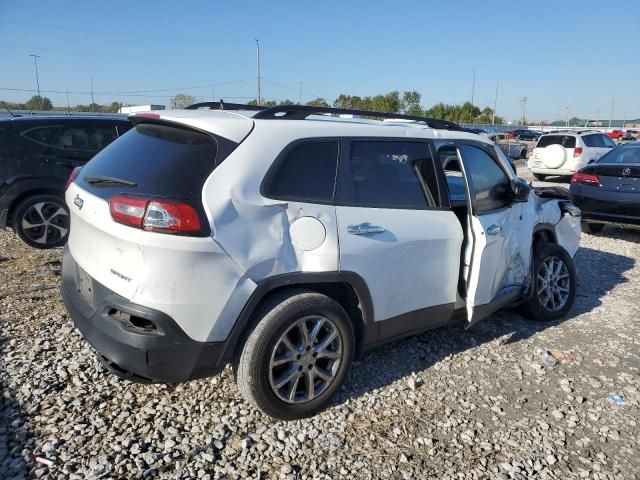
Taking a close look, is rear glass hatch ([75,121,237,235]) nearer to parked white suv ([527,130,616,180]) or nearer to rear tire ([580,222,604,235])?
rear tire ([580,222,604,235])

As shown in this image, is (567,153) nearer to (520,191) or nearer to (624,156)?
(624,156)

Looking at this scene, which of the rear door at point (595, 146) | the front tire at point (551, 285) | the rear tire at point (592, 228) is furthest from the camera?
the rear door at point (595, 146)

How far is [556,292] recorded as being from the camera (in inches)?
185

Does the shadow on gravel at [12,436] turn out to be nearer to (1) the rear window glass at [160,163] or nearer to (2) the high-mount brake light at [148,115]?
(1) the rear window glass at [160,163]

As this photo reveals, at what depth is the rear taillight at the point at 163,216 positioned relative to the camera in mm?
2398

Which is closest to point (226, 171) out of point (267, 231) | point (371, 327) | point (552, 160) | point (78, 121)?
point (267, 231)

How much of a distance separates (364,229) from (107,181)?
1.51 meters

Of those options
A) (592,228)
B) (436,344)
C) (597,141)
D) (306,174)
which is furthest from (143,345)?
(597,141)

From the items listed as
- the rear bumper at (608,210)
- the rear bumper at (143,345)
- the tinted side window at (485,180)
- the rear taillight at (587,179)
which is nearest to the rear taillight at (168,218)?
the rear bumper at (143,345)

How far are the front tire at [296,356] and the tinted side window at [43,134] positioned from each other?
522cm

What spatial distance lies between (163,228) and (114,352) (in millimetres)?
711

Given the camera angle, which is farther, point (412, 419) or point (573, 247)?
point (573, 247)

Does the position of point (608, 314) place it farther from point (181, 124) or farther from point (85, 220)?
point (85, 220)

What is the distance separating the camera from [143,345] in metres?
2.43
